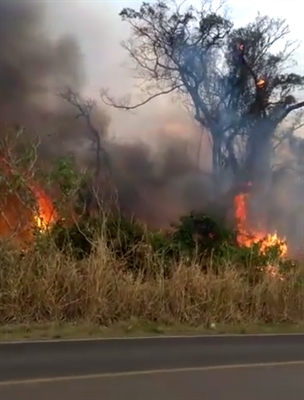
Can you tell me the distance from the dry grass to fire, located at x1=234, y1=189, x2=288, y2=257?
10.9 ft

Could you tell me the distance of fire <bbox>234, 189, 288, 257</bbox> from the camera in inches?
475

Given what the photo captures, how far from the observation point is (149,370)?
14.7ft

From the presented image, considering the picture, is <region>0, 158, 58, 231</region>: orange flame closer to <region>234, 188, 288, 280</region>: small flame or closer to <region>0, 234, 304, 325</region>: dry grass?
<region>0, 234, 304, 325</region>: dry grass

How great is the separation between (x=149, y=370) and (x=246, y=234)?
8.27 meters

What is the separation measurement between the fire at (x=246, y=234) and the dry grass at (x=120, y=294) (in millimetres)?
3309

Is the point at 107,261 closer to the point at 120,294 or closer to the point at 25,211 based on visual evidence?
the point at 120,294

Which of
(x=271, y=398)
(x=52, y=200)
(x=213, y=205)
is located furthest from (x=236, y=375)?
(x=213, y=205)

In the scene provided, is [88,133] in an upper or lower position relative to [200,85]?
lower

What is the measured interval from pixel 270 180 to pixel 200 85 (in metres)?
2.69

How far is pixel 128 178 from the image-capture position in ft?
43.1

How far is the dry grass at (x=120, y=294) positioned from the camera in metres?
6.87

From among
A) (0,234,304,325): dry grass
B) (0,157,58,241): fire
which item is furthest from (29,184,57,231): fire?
(0,234,304,325): dry grass

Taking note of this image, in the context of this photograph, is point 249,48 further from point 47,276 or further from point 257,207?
point 47,276

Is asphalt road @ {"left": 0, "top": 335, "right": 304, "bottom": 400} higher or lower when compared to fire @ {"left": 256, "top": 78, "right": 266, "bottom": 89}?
lower
